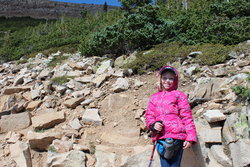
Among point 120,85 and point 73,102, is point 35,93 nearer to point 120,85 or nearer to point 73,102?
point 73,102

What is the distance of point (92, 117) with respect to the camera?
4102 mm

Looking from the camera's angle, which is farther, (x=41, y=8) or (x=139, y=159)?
Result: (x=41, y=8)

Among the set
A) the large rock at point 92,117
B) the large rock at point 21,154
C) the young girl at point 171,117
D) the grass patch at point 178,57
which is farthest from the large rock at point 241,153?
the large rock at point 21,154

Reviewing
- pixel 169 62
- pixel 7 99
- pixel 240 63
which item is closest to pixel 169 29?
pixel 169 62

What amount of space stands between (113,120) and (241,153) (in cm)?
239

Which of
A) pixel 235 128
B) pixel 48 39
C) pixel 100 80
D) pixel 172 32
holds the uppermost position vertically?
→ pixel 48 39

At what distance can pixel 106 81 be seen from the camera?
5.47 m

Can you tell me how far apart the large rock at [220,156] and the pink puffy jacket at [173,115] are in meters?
0.93

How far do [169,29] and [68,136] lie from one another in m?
6.27

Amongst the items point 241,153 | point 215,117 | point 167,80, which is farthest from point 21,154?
point 241,153

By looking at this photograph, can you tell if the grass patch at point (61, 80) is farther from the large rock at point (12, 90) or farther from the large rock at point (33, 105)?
the large rock at point (33, 105)

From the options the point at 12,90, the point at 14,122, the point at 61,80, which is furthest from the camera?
the point at 61,80

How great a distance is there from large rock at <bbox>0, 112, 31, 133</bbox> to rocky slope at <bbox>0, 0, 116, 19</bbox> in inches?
1351

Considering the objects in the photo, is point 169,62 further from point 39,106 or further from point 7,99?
point 7,99
